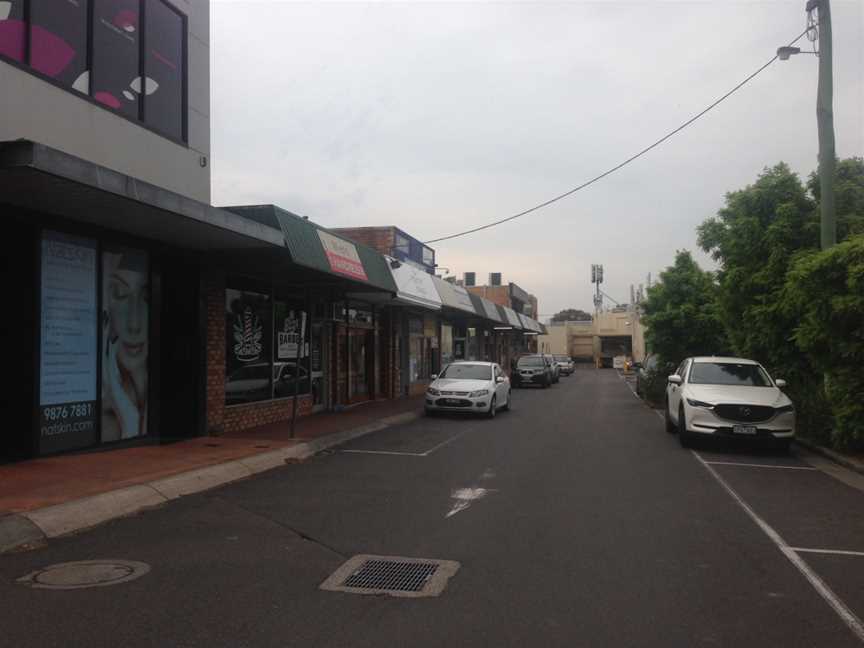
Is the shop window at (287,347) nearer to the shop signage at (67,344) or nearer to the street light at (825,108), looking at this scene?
the shop signage at (67,344)

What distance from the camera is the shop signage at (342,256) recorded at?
14352 millimetres

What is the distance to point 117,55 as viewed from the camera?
1125cm

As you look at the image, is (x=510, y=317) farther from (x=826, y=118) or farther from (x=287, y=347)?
(x=826, y=118)

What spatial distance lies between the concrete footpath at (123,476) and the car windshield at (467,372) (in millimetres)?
6581

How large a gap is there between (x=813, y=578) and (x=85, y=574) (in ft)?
18.1

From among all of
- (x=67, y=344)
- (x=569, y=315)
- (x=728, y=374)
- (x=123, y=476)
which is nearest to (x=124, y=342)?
(x=67, y=344)

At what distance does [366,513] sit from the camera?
312 inches

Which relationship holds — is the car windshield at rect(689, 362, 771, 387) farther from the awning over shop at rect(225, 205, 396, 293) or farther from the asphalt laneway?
the awning over shop at rect(225, 205, 396, 293)

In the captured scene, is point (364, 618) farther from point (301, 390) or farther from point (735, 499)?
point (301, 390)

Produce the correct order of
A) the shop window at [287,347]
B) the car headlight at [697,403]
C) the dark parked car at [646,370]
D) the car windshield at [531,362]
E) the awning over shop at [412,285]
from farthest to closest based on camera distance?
the car windshield at [531,362], the dark parked car at [646,370], the awning over shop at [412,285], the shop window at [287,347], the car headlight at [697,403]

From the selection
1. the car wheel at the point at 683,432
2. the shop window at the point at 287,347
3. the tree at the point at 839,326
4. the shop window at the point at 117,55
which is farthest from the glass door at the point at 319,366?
the tree at the point at 839,326

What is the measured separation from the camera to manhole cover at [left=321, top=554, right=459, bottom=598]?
5395 millimetres

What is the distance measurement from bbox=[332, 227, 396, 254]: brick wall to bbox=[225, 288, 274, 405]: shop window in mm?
13425

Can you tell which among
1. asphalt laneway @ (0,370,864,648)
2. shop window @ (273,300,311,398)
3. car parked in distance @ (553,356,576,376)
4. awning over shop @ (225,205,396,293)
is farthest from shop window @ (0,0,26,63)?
car parked in distance @ (553,356,576,376)
